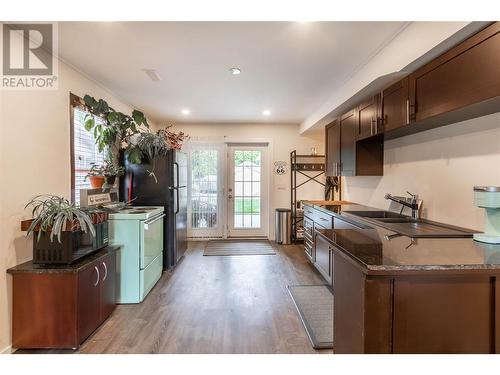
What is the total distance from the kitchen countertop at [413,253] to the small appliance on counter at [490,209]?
61 mm

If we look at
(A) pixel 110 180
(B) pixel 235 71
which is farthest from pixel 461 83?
(A) pixel 110 180

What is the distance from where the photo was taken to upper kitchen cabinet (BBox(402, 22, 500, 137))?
142cm

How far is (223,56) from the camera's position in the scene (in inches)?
97.0

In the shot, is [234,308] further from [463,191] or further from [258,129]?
[258,129]

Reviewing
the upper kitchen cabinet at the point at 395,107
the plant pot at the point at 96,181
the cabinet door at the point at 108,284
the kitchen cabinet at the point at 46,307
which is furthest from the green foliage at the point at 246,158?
the kitchen cabinet at the point at 46,307

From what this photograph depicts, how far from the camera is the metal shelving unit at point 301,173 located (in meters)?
5.44

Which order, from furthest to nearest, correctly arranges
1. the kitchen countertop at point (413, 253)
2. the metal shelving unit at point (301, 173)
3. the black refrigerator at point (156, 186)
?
the metal shelving unit at point (301, 173) < the black refrigerator at point (156, 186) < the kitchen countertop at point (413, 253)

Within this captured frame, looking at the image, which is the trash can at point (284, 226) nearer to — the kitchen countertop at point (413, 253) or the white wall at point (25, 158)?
the kitchen countertop at point (413, 253)

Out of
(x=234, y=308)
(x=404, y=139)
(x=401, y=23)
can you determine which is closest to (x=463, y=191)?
(x=404, y=139)

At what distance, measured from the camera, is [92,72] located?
287 centimetres

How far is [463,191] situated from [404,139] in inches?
37.0

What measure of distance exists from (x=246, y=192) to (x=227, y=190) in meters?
0.42

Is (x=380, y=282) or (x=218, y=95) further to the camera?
(x=218, y=95)

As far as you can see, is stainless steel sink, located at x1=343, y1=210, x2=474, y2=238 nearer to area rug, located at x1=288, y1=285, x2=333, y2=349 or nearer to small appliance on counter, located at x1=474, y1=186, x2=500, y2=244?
small appliance on counter, located at x1=474, y1=186, x2=500, y2=244
